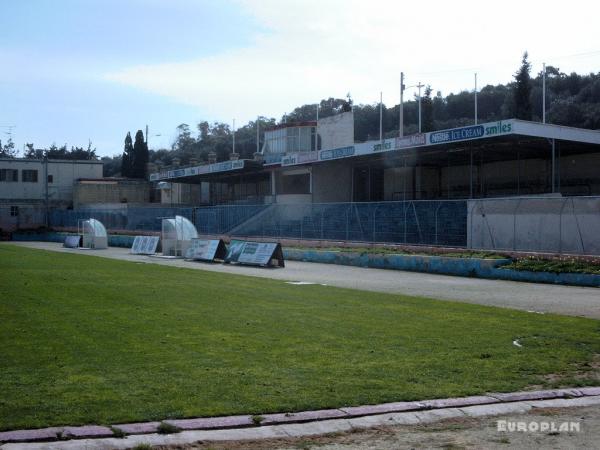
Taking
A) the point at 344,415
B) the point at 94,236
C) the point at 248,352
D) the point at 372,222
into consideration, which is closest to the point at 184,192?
the point at 94,236

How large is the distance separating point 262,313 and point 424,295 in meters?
6.65

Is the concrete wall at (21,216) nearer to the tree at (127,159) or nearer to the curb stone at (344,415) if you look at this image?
the tree at (127,159)

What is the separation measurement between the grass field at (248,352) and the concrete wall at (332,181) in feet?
119

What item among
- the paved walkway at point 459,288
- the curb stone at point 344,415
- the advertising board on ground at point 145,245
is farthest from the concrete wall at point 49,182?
the curb stone at point 344,415

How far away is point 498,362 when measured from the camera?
9789 mm

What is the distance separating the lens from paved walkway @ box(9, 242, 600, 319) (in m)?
17.5

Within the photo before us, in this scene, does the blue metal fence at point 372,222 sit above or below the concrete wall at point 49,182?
below

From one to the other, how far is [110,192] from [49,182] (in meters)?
9.01

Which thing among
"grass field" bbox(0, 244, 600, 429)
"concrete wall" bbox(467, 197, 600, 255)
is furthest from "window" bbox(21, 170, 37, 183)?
"grass field" bbox(0, 244, 600, 429)

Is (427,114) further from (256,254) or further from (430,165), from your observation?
(256,254)

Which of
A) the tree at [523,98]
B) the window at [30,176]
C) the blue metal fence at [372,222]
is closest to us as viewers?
the blue metal fence at [372,222]

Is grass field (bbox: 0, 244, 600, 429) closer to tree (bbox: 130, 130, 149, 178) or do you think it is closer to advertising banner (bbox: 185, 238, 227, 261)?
advertising banner (bbox: 185, 238, 227, 261)

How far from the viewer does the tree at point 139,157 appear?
332 ft

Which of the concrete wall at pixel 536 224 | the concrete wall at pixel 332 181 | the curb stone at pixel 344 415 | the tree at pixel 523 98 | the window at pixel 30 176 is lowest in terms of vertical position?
the curb stone at pixel 344 415
